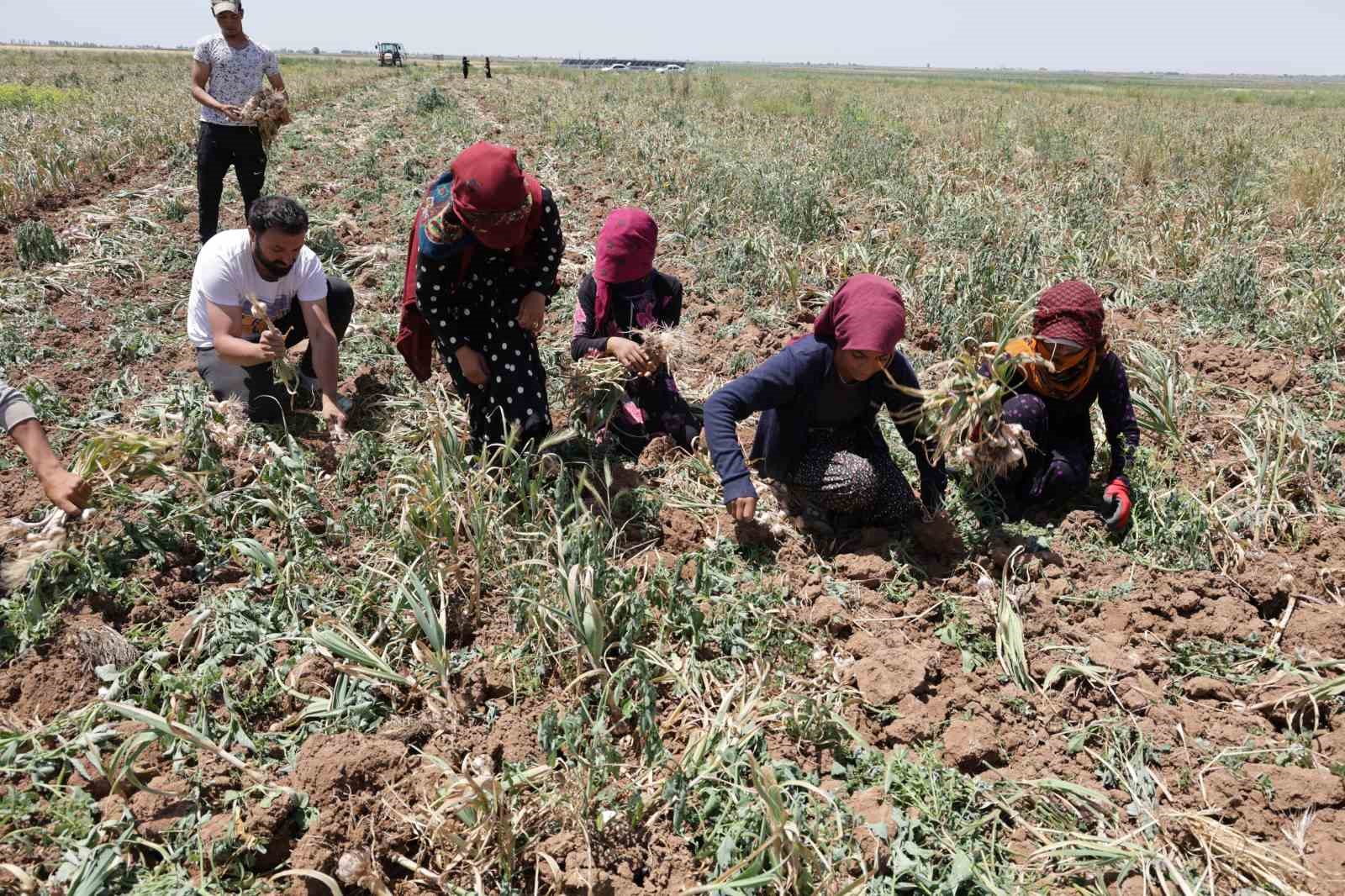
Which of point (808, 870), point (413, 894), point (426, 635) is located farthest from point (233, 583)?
point (808, 870)

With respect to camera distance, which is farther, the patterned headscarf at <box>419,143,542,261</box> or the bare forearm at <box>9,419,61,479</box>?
the patterned headscarf at <box>419,143,542,261</box>

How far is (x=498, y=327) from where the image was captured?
3.12 metres

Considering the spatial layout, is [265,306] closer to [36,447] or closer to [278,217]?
[278,217]

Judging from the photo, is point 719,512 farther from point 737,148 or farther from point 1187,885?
point 737,148

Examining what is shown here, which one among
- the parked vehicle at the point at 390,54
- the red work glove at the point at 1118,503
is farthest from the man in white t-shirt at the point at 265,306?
the parked vehicle at the point at 390,54

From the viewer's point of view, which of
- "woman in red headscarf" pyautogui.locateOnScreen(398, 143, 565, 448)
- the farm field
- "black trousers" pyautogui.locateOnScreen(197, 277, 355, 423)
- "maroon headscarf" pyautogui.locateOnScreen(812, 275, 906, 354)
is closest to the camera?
the farm field

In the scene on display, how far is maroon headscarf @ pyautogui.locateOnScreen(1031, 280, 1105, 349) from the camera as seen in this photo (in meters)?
2.61

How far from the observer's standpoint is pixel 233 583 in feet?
7.83

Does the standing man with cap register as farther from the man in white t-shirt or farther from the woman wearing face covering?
the woman wearing face covering

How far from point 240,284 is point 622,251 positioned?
1.49 meters

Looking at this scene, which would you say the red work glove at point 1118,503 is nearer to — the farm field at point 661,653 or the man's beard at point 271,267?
the farm field at point 661,653

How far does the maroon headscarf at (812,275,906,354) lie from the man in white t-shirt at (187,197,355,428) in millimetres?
1927

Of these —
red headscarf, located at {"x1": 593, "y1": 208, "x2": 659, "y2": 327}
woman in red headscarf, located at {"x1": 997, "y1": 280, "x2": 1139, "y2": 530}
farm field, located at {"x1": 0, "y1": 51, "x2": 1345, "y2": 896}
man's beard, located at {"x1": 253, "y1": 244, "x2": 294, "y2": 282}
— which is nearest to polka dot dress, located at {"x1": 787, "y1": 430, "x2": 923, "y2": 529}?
farm field, located at {"x1": 0, "y1": 51, "x2": 1345, "y2": 896}

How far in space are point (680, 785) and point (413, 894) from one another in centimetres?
57
